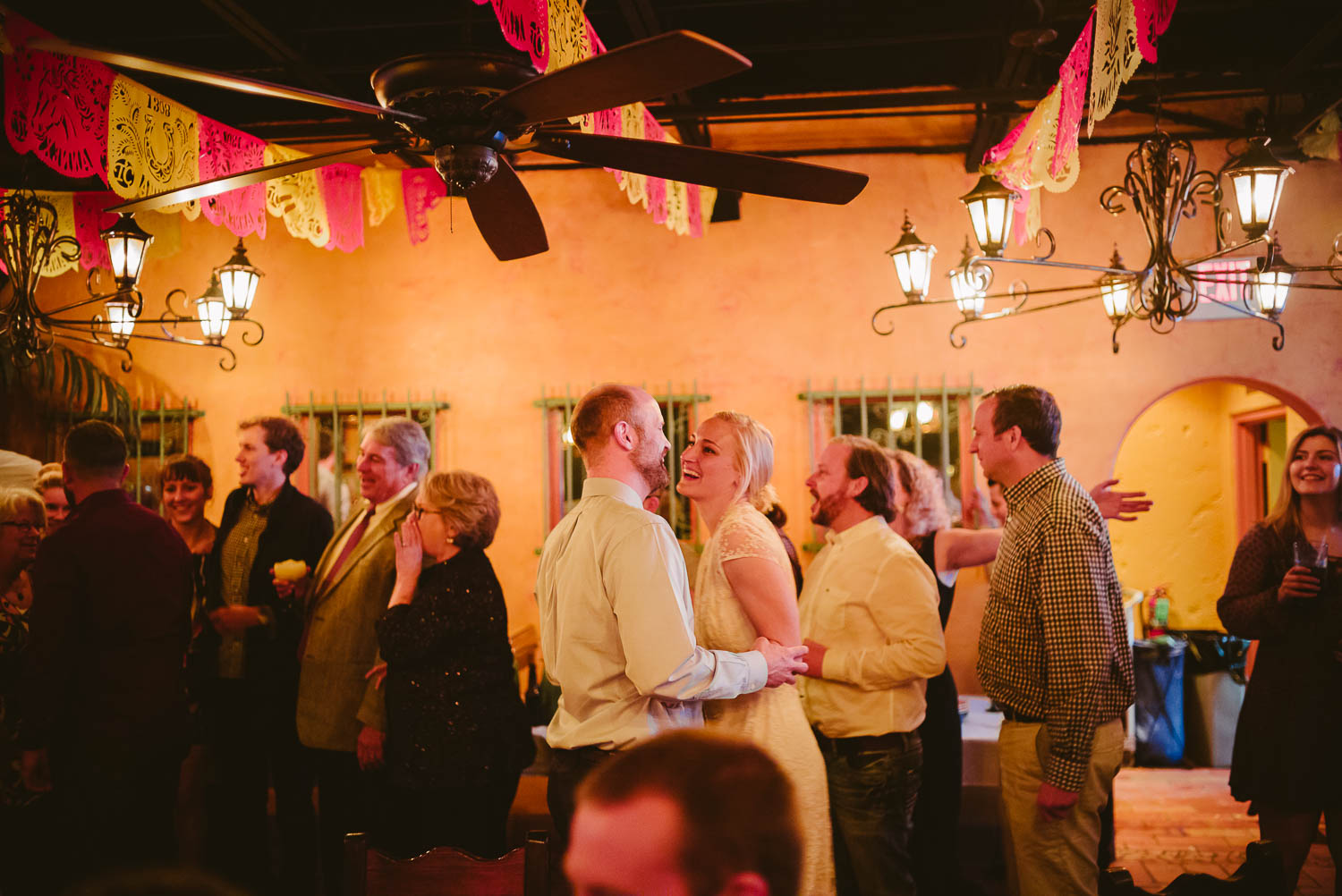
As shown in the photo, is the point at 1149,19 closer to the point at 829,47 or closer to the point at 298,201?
the point at 829,47

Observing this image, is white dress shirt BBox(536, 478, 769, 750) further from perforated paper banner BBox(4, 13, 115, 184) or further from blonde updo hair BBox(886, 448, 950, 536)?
perforated paper banner BBox(4, 13, 115, 184)

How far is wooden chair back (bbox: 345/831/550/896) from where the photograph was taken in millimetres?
1641

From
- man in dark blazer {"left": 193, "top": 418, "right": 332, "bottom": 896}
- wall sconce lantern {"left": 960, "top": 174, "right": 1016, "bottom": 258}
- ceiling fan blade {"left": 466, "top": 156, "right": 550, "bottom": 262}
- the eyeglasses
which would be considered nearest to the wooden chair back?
ceiling fan blade {"left": 466, "top": 156, "right": 550, "bottom": 262}

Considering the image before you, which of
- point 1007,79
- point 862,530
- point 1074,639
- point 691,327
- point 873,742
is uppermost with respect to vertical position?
point 1007,79

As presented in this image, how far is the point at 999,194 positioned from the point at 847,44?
1750mm

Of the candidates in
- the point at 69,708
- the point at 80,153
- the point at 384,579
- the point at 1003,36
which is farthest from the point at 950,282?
the point at 69,708

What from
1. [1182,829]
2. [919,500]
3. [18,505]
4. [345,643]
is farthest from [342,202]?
[1182,829]

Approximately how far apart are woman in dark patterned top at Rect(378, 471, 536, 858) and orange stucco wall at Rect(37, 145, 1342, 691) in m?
3.41

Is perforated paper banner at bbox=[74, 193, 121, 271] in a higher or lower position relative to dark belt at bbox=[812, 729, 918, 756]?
higher

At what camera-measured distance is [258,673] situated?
11.9 feet

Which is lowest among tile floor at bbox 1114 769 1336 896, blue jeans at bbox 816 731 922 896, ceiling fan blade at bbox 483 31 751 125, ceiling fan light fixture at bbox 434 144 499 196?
tile floor at bbox 1114 769 1336 896

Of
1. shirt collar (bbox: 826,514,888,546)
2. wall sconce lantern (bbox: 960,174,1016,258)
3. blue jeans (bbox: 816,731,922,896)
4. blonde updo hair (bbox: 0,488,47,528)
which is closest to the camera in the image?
blue jeans (bbox: 816,731,922,896)

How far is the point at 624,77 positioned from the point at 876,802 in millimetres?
2043

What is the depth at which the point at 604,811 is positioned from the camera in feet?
3.04
